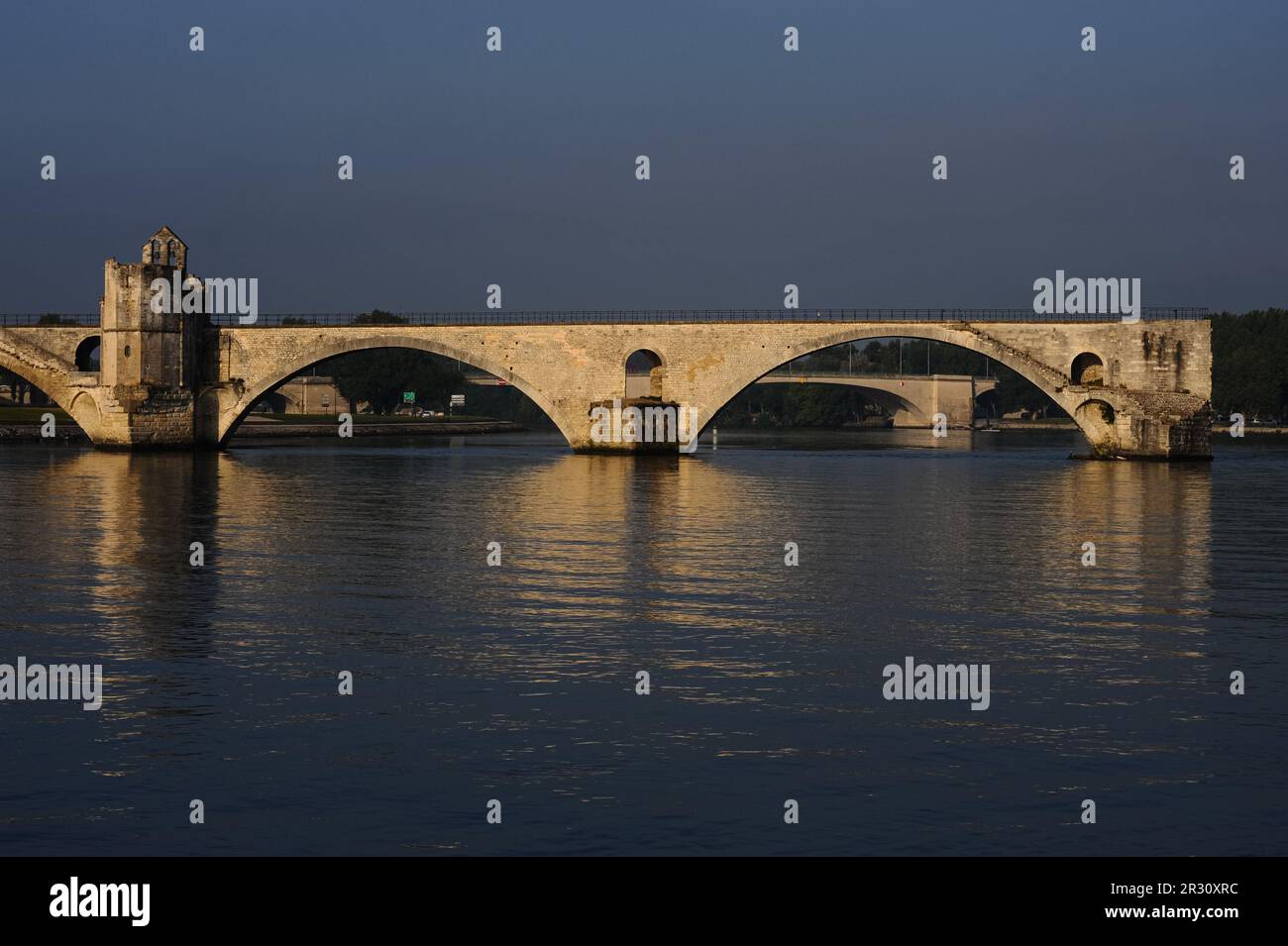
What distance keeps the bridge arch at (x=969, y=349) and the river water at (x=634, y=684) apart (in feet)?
109

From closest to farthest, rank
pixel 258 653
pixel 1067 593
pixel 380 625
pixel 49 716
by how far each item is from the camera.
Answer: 1. pixel 49 716
2. pixel 258 653
3. pixel 380 625
4. pixel 1067 593

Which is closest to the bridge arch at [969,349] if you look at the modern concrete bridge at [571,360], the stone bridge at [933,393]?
the modern concrete bridge at [571,360]

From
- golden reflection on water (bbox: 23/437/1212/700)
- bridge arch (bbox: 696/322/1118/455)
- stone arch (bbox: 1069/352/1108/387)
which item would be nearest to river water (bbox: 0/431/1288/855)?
golden reflection on water (bbox: 23/437/1212/700)

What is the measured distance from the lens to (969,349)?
241 ft

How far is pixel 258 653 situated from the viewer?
1905cm

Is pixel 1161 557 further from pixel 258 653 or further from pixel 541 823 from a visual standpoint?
pixel 541 823

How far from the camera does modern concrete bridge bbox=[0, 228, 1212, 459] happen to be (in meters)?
69.3

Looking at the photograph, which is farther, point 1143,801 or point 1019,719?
point 1019,719

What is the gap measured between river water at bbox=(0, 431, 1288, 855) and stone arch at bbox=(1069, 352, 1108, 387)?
3376cm

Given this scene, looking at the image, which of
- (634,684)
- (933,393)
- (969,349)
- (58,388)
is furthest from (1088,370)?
(933,393)

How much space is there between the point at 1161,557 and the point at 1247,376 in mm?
103169

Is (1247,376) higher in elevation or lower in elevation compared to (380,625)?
higher

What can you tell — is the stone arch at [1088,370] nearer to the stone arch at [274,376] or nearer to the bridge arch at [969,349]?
the bridge arch at [969,349]
